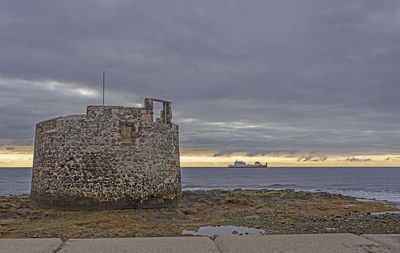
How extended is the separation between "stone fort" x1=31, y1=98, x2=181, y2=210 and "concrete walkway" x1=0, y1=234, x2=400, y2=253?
12144 mm

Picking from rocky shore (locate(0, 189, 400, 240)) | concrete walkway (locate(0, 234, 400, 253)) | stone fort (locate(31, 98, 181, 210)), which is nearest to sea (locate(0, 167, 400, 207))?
rocky shore (locate(0, 189, 400, 240))

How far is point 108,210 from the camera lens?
49.2ft

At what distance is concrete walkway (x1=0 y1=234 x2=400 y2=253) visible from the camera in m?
2.99

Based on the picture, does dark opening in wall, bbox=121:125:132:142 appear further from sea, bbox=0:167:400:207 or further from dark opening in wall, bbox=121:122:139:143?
sea, bbox=0:167:400:207

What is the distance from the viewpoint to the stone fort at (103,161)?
15.1 m

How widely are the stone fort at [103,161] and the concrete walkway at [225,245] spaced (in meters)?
12.1

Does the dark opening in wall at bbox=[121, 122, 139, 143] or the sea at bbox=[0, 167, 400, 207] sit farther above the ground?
the dark opening in wall at bbox=[121, 122, 139, 143]

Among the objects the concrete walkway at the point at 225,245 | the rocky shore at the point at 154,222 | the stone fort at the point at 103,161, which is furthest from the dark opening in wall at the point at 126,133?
the concrete walkway at the point at 225,245

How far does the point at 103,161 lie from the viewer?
15.2m

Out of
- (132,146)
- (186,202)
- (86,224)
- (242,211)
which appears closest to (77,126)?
(132,146)

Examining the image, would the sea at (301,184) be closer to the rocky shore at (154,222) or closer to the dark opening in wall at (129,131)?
the rocky shore at (154,222)

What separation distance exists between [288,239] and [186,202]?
1624 centimetres

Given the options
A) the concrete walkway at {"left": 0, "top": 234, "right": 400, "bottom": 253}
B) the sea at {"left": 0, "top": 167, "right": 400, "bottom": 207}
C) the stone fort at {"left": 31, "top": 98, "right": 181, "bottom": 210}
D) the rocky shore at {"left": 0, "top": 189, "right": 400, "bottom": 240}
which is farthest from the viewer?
the sea at {"left": 0, "top": 167, "right": 400, "bottom": 207}

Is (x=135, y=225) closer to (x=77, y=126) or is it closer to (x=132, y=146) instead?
(x=132, y=146)
